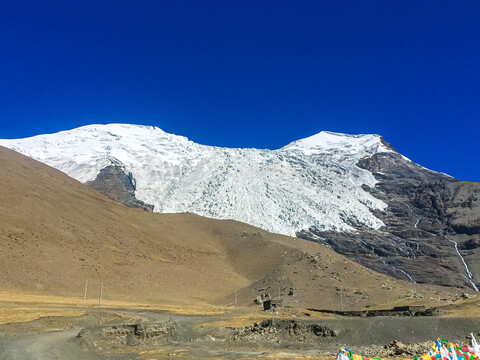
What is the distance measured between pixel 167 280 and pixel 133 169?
92.9 m

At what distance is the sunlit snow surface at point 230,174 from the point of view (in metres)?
130

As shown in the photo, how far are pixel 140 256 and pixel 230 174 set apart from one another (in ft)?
269

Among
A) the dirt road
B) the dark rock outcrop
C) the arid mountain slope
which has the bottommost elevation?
the dirt road

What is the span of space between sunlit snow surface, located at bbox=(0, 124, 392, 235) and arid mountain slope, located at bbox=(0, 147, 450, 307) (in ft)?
129

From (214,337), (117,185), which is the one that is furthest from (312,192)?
(214,337)

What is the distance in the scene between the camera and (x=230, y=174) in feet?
494

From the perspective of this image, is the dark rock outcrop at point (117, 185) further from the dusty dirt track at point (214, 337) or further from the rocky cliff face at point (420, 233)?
the dusty dirt track at point (214, 337)

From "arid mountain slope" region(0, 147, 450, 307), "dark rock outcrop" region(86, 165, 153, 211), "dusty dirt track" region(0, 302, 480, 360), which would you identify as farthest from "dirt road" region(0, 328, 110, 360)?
"dark rock outcrop" region(86, 165, 153, 211)

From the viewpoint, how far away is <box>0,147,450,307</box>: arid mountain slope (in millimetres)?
56188

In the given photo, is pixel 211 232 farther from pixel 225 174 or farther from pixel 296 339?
pixel 296 339

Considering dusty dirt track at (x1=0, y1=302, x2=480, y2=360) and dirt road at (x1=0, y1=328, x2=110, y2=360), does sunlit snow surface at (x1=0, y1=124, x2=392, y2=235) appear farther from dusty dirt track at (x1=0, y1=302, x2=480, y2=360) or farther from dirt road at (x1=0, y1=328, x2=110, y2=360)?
dirt road at (x1=0, y1=328, x2=110, y2=360)

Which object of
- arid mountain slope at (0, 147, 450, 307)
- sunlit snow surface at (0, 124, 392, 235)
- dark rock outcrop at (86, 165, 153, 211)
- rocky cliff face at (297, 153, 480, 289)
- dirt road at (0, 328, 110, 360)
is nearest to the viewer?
dirt road at (0, 328, 110, 360)

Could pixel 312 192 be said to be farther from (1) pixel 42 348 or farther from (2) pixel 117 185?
(1) pixel 42 348

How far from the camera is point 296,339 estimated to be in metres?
26.0
